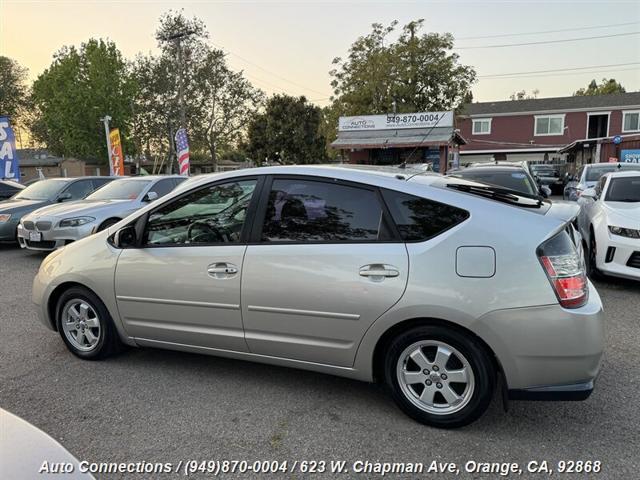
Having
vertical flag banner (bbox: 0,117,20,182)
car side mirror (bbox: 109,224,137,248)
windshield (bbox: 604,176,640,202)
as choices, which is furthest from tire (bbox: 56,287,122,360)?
vertical flag banner (bbox: 0,117,20,182)

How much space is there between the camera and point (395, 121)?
25141 millimetres

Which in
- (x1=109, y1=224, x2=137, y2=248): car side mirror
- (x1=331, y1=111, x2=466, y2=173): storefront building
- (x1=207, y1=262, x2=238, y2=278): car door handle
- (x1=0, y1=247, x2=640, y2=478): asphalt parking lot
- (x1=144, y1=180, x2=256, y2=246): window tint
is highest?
(x1=331, y1=111, x2=466, y2=173): storefront building

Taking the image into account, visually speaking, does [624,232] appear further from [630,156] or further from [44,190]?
[630,156]

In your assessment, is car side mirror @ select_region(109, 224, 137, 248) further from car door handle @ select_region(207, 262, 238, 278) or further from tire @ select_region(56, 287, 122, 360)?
car door handle @ select_region(207, 262, 238, 278)

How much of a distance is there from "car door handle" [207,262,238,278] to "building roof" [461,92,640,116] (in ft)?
127

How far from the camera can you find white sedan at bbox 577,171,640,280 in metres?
5.75

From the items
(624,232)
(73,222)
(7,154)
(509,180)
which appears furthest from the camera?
(7,154)

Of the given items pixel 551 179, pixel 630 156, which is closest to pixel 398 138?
pixel 551 179

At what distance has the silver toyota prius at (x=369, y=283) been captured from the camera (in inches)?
104

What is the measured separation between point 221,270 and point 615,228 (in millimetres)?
5126

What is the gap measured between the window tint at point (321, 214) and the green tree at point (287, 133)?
37992 mm

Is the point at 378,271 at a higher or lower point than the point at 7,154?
lower

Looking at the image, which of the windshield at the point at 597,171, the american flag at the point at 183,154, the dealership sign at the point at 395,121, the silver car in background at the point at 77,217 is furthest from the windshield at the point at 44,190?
the dealership sign at the point at 395,121

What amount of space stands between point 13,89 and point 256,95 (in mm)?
24637
